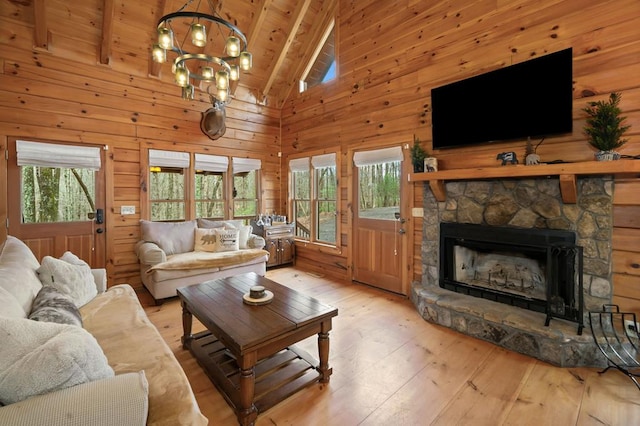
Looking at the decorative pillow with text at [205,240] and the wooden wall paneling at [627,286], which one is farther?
the decorative pillow with text at [205,240]

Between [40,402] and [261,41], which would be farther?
[261,41]

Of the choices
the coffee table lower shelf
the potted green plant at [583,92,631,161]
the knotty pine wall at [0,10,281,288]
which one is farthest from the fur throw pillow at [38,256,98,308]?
the potted green plant at [583,92,631,161]

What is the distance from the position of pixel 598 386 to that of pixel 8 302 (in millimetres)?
3629

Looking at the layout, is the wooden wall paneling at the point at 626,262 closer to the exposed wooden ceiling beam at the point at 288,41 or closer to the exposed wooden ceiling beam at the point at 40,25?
the exposed wooden ceiling beam at the point at 288,41

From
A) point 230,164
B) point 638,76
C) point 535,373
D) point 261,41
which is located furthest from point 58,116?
point 638,76

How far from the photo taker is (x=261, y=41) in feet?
16.3

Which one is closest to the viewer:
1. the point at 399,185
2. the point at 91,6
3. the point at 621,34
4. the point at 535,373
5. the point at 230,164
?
the point at 535,373

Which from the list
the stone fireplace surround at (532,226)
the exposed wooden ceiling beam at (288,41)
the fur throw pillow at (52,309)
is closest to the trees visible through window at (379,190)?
the stone fireplace surround at (532,226)

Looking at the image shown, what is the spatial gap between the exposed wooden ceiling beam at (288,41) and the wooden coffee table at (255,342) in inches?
162

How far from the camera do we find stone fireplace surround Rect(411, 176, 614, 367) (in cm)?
240

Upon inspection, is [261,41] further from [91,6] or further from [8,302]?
[8,302]

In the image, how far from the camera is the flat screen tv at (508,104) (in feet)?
8.59

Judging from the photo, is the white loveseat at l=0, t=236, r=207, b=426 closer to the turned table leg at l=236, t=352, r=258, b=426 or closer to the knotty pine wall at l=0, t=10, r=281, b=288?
the turned table leg at l=236, t=352, r=258, b=426

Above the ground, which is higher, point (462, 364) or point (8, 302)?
point (8, 302)
